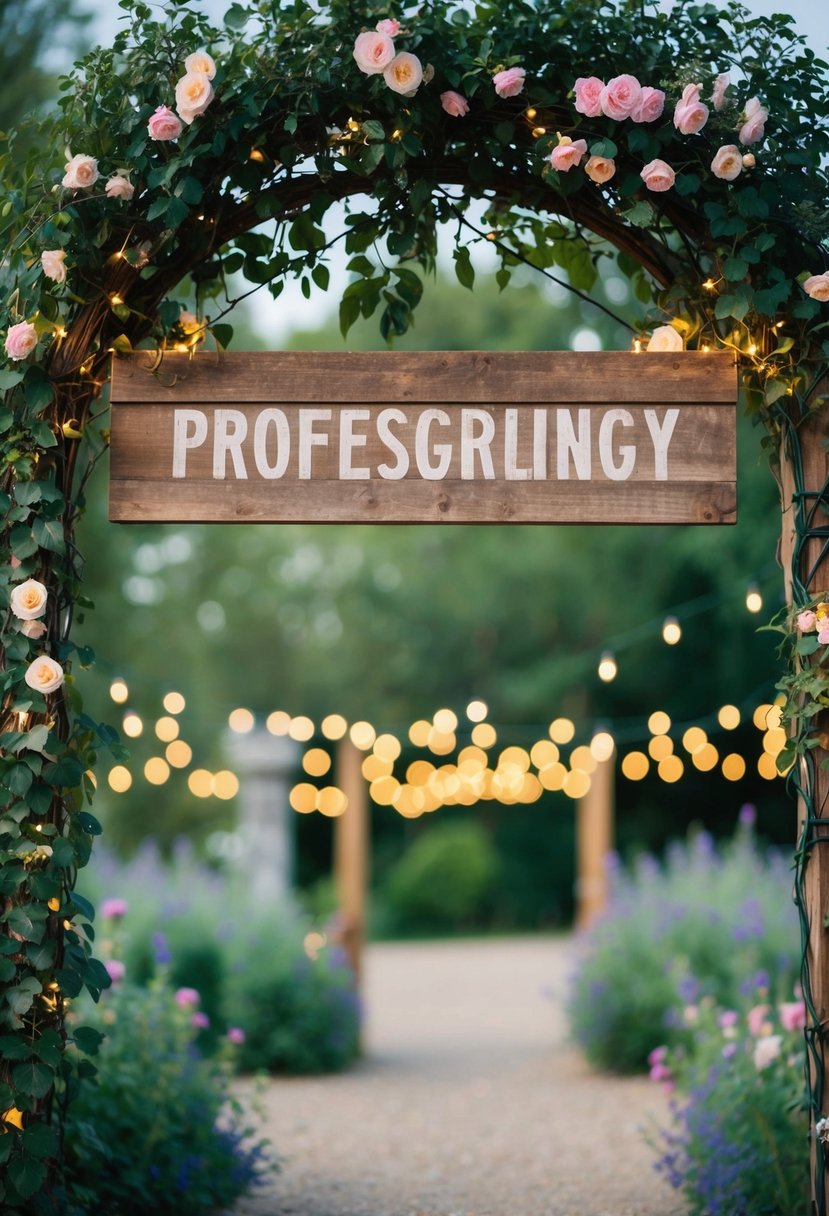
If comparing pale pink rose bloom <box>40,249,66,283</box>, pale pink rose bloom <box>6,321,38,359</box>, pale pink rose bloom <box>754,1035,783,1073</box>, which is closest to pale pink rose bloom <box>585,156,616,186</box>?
pale pink rose bloom <box>40,249,66,283</box>

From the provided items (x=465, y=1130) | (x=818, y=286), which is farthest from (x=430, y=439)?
(x=465, y=1130)

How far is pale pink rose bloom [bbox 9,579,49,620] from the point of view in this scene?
3.00 m

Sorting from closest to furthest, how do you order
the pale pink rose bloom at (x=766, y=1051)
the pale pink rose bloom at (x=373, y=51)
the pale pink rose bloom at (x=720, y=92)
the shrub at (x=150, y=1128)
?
the pale pink rose bloom at (x=373, y=51), the pale pink rose bloom at (x=720, y=92), the shrub at (x=150, y=1128), the pale pink rose bloom at (x=766, y=1051)

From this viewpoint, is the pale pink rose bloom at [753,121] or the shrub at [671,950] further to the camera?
the shrub at [671,950]

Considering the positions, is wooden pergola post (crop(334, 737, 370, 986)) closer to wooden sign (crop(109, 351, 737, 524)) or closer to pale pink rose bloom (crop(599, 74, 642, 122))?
wooden sign (crop(109, 351, 737, 524))

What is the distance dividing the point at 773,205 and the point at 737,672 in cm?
1290

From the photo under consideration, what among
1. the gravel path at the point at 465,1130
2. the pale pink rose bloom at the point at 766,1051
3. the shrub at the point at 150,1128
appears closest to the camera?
the shrub at the point at 150,1128

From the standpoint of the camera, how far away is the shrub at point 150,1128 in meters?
3.56

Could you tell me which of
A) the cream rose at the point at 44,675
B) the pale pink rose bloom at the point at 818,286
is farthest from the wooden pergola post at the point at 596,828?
the cream rose at the point at 44,675

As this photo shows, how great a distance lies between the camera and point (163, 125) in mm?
3023

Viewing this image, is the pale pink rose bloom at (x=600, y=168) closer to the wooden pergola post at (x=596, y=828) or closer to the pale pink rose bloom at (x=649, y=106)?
the pale pink rose bloom at (x=649, y=106)

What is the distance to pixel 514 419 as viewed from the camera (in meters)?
3.15

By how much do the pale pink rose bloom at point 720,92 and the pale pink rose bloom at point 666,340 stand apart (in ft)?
1.75

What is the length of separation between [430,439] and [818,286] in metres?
0.99
